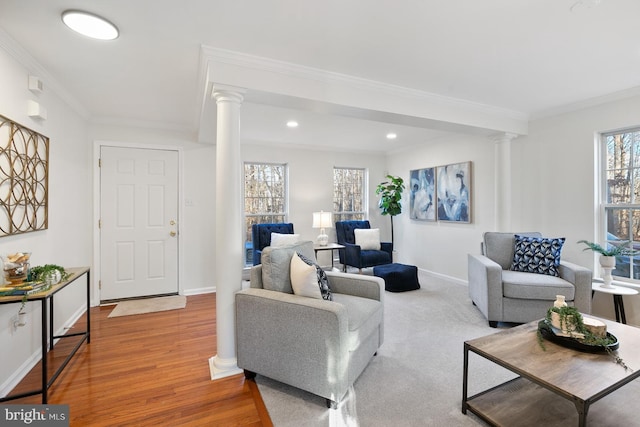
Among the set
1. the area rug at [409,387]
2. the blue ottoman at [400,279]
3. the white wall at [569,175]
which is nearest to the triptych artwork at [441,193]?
the white wall at [569,175]

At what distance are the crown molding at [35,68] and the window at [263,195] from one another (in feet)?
8.01

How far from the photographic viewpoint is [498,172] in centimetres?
392

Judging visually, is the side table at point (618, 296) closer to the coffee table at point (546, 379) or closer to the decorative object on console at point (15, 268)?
the coffee table at point (546, 379)

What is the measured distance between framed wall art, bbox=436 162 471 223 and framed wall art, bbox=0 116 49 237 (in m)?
5.03

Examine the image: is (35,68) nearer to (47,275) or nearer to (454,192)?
(47,275)

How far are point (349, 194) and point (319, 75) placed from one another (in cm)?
369

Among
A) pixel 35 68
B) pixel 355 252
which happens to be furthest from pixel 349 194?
pixel 35 68

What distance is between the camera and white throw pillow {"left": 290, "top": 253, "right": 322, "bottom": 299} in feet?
6.70

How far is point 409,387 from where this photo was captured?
2.01 m

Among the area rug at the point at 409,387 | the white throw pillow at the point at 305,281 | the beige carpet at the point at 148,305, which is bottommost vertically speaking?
the area rug at the point at 409,387

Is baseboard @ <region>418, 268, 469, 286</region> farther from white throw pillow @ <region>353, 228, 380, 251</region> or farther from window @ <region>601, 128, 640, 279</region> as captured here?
window @ <region>601, 128, 640, 279</region>

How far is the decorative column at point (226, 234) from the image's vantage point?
2.21 m

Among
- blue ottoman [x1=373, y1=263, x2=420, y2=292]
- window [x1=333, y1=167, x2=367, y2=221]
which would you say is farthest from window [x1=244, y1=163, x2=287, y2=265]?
blue ottoman [x1=373, y1=263, x2=420, y2=292]

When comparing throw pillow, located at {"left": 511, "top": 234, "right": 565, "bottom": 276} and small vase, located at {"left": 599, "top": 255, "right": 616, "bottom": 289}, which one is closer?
small vase, located at {"left": 599, "top": 255, "right": 616, "bottom": 289}
